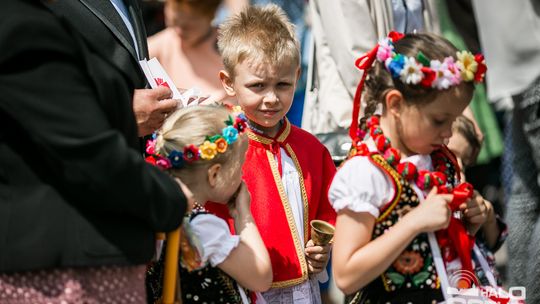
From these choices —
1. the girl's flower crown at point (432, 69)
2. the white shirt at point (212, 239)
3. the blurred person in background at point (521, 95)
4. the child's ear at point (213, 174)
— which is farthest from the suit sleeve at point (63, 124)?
the blurred person in background at point (521, 95)

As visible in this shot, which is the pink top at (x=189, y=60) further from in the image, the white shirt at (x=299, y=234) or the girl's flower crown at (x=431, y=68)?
the girl's flower crown at (x=431, y=68)

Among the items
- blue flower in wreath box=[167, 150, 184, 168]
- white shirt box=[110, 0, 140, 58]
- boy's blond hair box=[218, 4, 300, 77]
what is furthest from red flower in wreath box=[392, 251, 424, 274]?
white shirt box=[110, 0, 140, 58]

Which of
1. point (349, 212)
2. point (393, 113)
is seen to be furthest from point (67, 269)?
point (393, 113)

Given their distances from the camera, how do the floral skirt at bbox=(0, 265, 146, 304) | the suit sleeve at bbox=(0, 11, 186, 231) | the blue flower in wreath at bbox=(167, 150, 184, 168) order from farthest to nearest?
the blue flower in wreath at bbox=(167, 150, 184, 168) → the floral skirt at bbox=(0, 265, 146, 304) → the suit sleeve at bbox=(0, 11, 186, 231)

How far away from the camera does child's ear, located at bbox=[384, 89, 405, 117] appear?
11.1ft

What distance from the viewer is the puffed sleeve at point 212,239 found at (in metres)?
3.40

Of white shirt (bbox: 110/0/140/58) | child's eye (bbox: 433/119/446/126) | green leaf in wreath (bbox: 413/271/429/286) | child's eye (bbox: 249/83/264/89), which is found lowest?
green leaf in wreath (bbox: 413/271/429/286)

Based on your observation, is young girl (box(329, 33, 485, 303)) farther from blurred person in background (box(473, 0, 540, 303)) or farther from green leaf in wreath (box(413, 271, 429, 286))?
blurred person in background (box(473, 0, 540, 303))

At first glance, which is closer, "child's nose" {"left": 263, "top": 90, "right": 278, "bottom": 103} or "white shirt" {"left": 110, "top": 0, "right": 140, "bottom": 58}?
"child's nose" {"left": 263, "top": 90, "right": 278, "bottom": 103}

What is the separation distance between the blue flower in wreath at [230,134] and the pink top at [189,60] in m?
3.48

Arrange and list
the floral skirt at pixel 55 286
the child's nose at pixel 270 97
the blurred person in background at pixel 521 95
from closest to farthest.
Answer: the floral skirt at pixel 55 286
the child's nose at pixel 270 97
the blurred person in background at pixel 521 95

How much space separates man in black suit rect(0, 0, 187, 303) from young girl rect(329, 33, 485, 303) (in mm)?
679

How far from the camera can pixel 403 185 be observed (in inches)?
131

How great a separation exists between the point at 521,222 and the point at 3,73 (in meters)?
3.15
